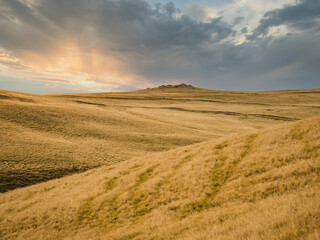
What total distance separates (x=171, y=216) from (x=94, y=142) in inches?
1278

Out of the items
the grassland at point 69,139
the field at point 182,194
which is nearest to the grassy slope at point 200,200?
the field at point 182,194

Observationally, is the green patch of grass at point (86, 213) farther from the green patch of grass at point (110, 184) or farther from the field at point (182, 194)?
the green patch of grass at point (110, 184)

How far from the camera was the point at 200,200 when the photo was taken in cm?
1238

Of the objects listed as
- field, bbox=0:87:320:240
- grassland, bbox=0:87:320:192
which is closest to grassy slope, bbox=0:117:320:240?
field, bbox=0:87:320:240

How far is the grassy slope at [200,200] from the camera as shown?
7598mm

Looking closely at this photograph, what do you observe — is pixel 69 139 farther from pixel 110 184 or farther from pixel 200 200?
pixel 200 200

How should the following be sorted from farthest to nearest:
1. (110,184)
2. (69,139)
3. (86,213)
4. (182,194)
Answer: (69,139), (110,184), (86,213), (182,194)

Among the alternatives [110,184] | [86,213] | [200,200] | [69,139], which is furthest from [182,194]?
[69,139]

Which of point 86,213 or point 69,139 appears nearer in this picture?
point 86,213

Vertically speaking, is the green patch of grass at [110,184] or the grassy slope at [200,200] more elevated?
the grassy slope at [200,200]

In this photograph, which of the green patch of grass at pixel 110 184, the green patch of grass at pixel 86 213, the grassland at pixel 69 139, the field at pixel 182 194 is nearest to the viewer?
the field at pixel 182 194

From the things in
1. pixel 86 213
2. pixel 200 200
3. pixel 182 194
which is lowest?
pixel 86 213

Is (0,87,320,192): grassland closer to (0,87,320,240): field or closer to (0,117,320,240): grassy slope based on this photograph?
(0,87,320,240): field

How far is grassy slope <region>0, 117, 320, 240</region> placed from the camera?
7.60 meters
